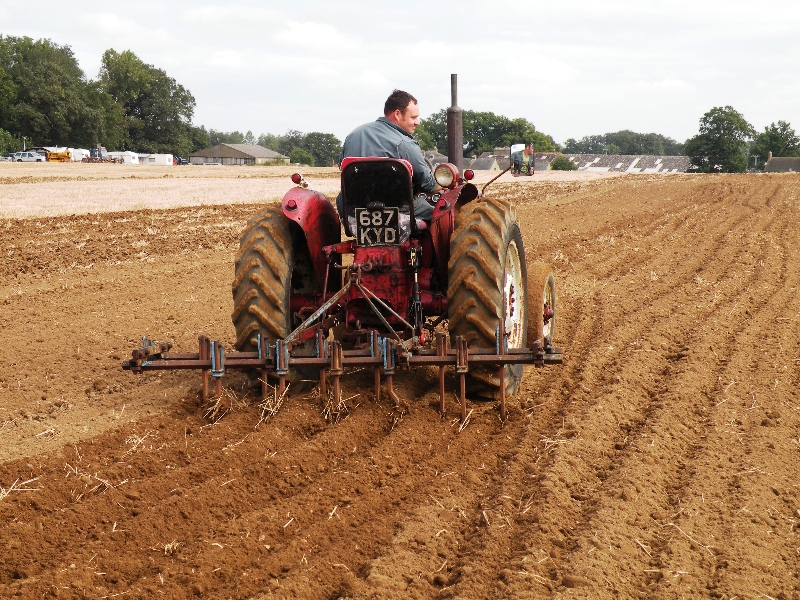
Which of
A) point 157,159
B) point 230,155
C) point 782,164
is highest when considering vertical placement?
point 230,155

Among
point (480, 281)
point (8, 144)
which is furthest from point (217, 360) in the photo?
point (8, 144)

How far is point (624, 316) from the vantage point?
25.2 feet

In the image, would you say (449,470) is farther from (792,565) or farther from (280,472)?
(792,565)

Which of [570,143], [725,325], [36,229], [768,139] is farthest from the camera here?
[570,143]

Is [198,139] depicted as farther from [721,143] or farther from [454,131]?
[454,131]

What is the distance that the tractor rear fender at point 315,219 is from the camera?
5219 millimetres

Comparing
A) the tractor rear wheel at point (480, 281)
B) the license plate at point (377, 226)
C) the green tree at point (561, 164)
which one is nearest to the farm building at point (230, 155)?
the green tree at point (561, 164)

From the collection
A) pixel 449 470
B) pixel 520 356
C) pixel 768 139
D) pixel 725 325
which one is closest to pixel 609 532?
pixel 449 470

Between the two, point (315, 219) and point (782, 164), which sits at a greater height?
point (782, 164)

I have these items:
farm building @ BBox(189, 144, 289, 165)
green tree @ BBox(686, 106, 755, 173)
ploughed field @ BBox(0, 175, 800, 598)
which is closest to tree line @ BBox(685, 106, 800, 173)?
green tree @ BBox(686, 106, 755, 173)

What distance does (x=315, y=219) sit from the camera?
5430 millimetres

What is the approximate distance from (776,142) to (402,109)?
86406mm

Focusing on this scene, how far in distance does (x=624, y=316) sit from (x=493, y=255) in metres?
3.13

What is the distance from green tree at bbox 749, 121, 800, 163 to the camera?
8162cm
